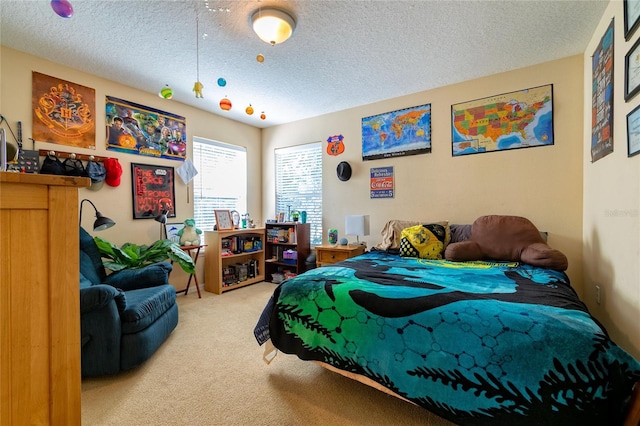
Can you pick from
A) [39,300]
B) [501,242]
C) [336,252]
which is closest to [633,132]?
[501,242]

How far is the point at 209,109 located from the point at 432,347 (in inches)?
157

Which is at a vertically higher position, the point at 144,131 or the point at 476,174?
the point at 144,131

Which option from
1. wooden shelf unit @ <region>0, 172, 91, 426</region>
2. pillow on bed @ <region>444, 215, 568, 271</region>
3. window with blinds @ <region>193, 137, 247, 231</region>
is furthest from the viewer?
window with blinds @ <region>193, 137, 247, 231</region>

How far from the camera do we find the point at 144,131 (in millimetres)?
3264

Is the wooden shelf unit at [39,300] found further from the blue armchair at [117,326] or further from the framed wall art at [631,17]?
the framed wall art at [631,17]

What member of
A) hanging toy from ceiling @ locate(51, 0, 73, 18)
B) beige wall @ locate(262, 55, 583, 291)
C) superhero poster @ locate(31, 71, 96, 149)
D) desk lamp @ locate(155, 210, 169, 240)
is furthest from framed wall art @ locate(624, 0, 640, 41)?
superhero poster @ locate(31, 71, 96, 149)

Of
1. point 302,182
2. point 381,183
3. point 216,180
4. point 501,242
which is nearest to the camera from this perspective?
point 501,242

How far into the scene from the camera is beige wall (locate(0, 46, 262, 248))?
7.88 feet

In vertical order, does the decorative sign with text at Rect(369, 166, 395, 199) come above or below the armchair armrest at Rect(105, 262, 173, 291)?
above

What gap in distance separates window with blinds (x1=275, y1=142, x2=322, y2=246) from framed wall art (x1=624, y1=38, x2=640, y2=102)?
3.16 m

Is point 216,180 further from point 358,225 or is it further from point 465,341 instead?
point 465,341

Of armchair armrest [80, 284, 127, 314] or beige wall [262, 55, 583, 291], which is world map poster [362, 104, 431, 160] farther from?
armchair armrest [80, 284, 127, 314]

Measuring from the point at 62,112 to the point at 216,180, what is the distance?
183 cm

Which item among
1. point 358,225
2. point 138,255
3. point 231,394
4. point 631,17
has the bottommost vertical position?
point 231,394
